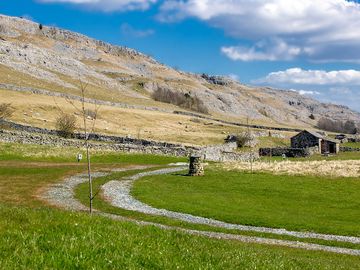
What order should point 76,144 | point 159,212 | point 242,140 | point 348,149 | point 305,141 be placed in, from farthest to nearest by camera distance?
point 348,149 < point 305,141 < point 242,140 < point 76,144 < point 159,212

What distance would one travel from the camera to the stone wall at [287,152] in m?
109

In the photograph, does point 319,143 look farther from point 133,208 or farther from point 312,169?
point 133,208

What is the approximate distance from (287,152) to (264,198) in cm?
6762

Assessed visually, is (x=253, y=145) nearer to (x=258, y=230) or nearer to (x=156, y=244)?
(x=258, y=230)

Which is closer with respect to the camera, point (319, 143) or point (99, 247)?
point (99, 247)

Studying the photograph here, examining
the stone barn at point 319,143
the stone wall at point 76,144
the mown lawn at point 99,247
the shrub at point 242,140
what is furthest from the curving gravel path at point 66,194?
the stone barn at point 319,143

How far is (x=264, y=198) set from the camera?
150 ft

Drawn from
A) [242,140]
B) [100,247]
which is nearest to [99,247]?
[100,247]

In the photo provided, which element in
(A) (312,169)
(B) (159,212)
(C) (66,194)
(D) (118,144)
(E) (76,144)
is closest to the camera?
(B) (159,212)

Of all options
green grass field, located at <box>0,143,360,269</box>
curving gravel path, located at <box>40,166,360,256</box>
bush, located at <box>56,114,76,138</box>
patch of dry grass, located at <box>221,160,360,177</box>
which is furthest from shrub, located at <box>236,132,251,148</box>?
green grass field, located at <box>0,143,360,269</box>

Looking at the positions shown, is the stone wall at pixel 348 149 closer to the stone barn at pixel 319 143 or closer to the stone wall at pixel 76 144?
the stone barn at pixel 319 143

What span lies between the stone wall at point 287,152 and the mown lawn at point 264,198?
4893cm

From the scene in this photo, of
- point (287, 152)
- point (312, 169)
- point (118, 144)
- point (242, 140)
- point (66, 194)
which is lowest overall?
point (66, 194)

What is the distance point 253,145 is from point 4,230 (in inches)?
4522
